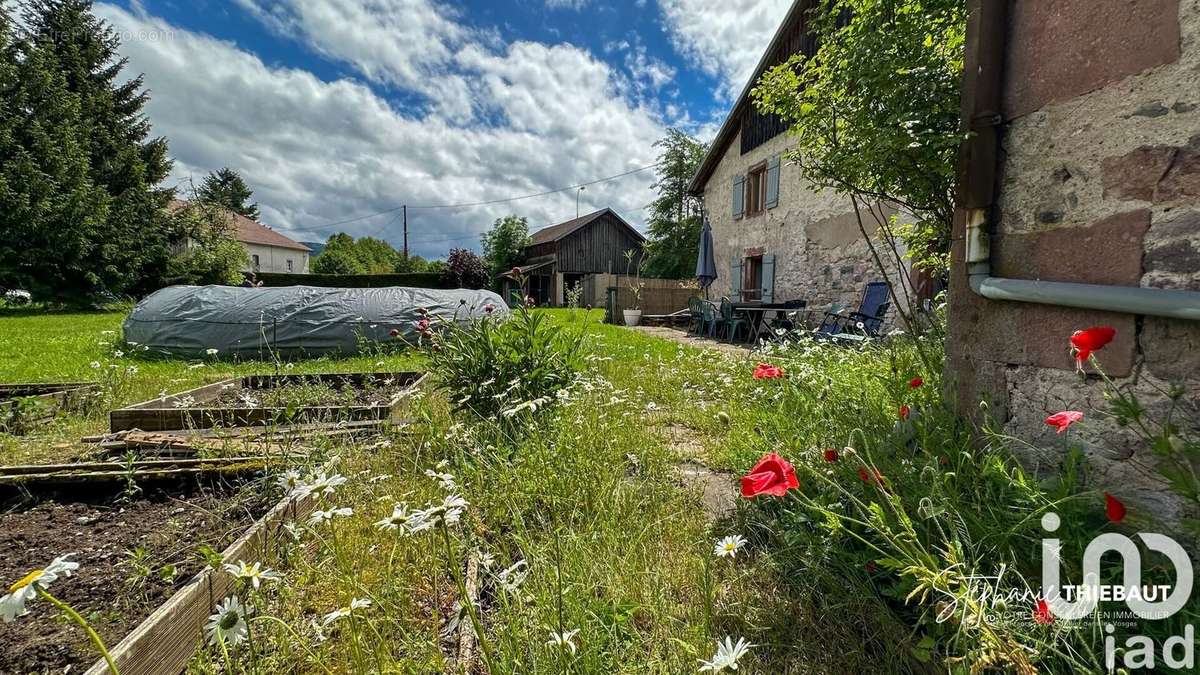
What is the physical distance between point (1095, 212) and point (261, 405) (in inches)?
147

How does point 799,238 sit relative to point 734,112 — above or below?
below

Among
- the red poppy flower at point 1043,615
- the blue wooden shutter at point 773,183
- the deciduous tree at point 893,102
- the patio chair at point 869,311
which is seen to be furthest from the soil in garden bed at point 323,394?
the blue wooden shutter at point 773,183

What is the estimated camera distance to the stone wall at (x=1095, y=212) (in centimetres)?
123

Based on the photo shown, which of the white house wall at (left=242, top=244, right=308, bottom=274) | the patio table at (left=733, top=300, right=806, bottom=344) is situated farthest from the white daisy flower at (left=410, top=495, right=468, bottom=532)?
the white house wall at (left=242, top=244, right=308, bottom=274)

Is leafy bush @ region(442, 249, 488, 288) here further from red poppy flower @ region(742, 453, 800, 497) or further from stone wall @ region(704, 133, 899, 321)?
red poppy flower @ region(742, 453, 800, 497)

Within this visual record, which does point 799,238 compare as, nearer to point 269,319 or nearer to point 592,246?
point 269,319

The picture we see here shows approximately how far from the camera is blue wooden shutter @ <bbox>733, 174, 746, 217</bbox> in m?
11.5

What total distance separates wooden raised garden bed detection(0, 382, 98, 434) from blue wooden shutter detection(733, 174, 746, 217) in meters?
11.4

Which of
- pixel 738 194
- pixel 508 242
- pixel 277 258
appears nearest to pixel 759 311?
pixel 738 194

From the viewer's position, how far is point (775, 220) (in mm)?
10055

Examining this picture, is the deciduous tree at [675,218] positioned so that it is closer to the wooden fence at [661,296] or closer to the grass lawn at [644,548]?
the wooden fence at [661,296]

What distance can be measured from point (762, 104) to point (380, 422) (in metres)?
2.89

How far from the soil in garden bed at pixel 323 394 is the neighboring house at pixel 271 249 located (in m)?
37.5

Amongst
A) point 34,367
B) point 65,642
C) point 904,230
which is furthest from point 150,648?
point 34,367
